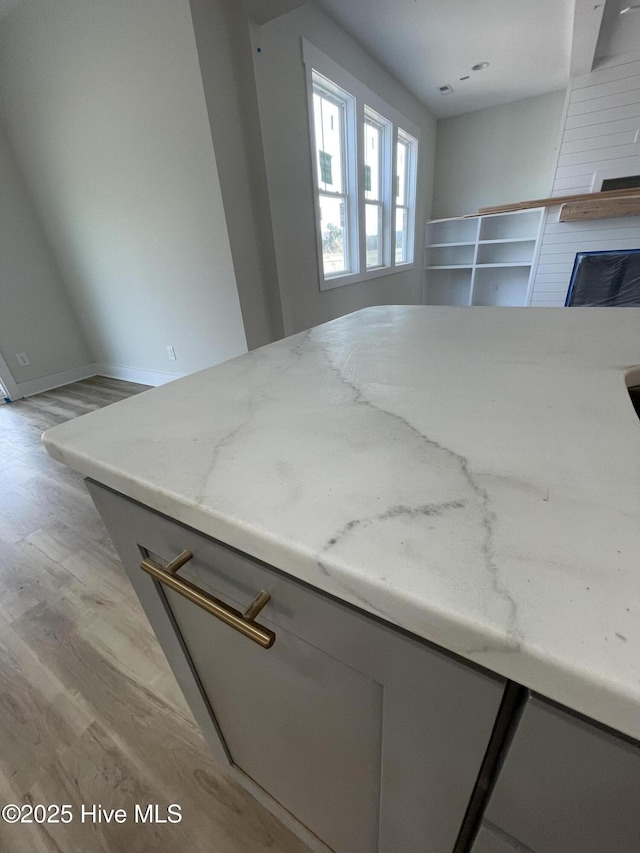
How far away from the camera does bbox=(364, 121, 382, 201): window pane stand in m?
3.20

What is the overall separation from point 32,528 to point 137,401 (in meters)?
1.55

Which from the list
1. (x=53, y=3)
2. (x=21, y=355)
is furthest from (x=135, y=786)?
(x=53, y=3)

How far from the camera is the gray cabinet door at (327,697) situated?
292 mm

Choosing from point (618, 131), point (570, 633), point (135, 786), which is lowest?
point (135, 786)

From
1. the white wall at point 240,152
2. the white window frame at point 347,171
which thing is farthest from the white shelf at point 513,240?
the white wall at point 240,152

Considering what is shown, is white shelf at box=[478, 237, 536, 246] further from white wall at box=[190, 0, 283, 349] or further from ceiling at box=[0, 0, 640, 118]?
white wall at box=[190, 0, 283, 349]

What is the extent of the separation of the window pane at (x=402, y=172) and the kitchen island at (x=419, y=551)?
4251 millimetres

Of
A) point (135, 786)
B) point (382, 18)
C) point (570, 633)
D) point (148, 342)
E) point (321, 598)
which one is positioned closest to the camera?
point (570, 633)

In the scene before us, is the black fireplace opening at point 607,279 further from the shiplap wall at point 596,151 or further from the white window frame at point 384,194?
the white window frame at point 384,194

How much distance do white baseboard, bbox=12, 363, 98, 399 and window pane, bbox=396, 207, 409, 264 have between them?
374 centimetres

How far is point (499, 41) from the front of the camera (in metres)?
2.72

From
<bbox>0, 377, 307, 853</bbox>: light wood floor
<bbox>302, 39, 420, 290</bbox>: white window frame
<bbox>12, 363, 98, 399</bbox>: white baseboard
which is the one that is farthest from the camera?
<bbox>12, 363, 98, 399</bbox>: white baseboard

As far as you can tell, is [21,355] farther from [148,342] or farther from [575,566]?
[575,566]

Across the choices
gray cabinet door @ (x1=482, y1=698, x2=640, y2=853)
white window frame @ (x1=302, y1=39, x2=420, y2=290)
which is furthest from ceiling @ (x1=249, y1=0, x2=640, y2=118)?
gray cabinet door @ (x1=482, y1=698, x2=640, y2=853)
